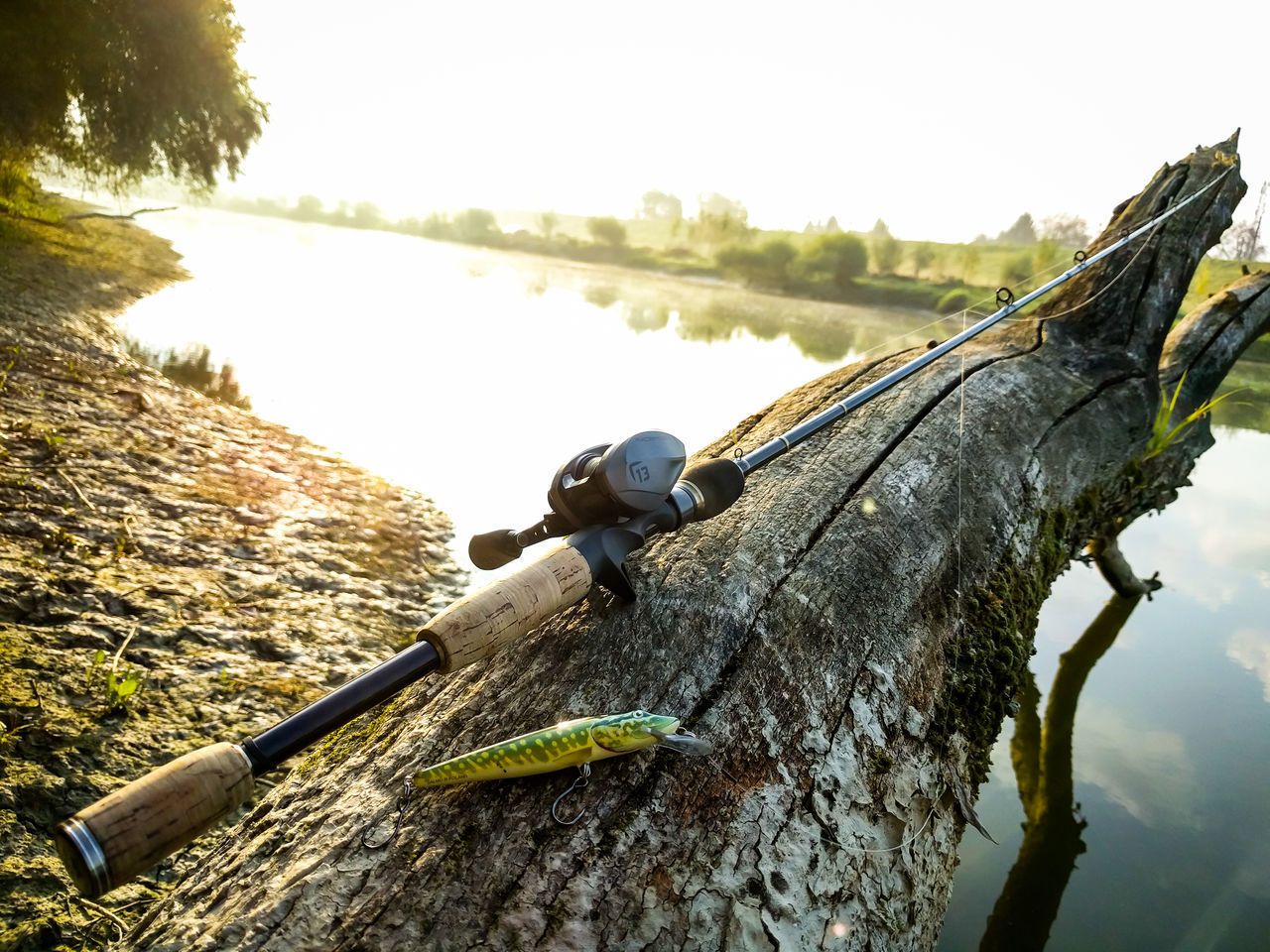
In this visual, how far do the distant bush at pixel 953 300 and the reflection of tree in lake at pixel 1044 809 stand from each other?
3392 cm

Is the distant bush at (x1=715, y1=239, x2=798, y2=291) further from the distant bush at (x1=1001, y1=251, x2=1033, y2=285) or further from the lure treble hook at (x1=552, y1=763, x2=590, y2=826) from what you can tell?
the lure treble hook at (x1=552, y1=763, x2=590, y2=826)

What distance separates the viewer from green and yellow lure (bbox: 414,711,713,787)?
1.38 meters

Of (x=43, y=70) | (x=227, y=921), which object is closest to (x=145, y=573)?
(x=227, y=921)

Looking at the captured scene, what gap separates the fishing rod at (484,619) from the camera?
1201 mm

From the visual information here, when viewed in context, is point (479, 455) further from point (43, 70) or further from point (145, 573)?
point (43, 70)

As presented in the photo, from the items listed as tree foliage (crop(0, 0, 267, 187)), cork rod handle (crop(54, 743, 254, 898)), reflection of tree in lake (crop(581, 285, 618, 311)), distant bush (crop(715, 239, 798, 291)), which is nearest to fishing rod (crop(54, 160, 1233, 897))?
cork rod handle (crop(54, 743, 254, 898))

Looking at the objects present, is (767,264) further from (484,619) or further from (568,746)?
(568,746)

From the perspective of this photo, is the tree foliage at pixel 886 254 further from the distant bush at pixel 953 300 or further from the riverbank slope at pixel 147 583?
the riverbank slope at pixel 147 583

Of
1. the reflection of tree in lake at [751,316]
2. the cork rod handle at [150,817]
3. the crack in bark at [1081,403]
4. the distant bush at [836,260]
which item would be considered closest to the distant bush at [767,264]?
the distant bush at [836,260]

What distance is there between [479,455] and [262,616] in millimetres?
4559

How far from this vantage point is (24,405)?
18.2 feet

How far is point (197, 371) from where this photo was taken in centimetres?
987

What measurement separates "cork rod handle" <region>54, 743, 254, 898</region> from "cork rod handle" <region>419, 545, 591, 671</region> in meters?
0.42

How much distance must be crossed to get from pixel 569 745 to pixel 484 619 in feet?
1.24
